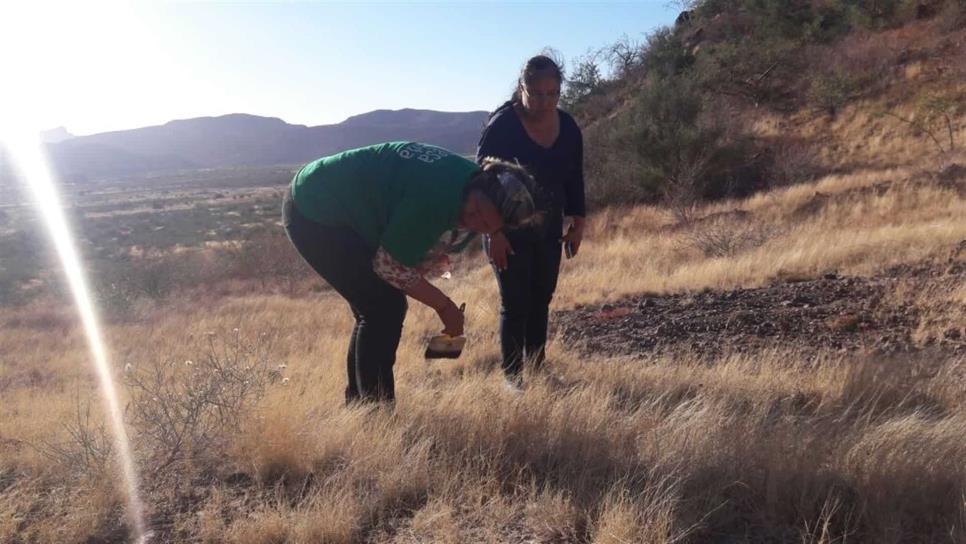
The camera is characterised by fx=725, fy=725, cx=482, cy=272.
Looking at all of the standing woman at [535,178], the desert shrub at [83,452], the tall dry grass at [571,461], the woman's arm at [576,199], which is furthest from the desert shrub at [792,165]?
the desert shrub at [83,452]

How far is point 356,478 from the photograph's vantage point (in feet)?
7.58

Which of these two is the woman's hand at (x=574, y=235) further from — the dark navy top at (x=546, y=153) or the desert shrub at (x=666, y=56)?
the desert shrub at (x=666, y=56)

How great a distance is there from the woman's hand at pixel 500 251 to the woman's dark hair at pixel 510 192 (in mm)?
573

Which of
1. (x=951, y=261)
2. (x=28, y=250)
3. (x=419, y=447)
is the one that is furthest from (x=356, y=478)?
(x=28, y=250)

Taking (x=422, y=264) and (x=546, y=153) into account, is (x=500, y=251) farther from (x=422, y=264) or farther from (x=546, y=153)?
(x=546, y=153)

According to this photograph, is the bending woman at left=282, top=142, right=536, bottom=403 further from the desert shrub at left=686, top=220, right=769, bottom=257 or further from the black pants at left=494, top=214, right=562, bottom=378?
the desert shrub at left=686, top=220, right=769, bottom=257

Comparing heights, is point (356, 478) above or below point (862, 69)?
below

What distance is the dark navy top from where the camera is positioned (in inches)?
134

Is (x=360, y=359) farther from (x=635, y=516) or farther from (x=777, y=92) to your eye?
(x=777, y=92)

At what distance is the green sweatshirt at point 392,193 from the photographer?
2465mm

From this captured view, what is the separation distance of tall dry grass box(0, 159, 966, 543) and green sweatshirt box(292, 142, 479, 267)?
700mm

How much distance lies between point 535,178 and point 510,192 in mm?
986

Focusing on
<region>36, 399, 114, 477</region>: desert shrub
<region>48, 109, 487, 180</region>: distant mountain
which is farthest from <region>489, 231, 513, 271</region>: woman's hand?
<region>48, 109, 487, 180</region>: distant mountain

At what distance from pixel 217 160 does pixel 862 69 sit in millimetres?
147168
